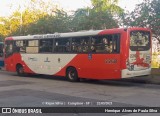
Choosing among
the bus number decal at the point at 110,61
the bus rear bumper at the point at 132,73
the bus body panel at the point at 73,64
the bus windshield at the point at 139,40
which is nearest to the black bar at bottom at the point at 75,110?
the bus rear bumper at the point at 132,73

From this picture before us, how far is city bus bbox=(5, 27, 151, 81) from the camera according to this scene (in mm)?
16047

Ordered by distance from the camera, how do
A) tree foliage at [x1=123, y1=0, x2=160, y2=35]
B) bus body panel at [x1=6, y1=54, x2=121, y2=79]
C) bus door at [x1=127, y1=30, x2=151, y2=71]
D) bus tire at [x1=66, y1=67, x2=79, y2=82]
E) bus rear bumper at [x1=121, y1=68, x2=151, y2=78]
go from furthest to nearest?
1. tree foliage at [x1=123, y1=0, x2=160, y2=35]
2. bus tire at [x1=66, y1=67, x2=79, y2=82]
3. bus body panel at [x1=6, y1=54, x2=121, y2=79]
4. bus door at [x1=127, y1=30, x2=151, y2=71]
5. bus rear bumper at [x1=121, y1=68, x2=151, y2=78]

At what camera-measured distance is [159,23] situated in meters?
19.2

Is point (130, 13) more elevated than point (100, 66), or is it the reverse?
point (130, 13)

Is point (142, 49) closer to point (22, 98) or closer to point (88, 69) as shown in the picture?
point (88, 69)

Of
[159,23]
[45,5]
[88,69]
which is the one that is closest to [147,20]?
[159,23]

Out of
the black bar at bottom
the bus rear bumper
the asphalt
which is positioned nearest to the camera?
the black bar at bottom

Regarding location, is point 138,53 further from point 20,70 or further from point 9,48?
point 9,48

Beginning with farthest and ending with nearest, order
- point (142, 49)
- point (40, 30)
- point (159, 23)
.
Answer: point (40, 30) → point (159, 23) → point (142, 49)

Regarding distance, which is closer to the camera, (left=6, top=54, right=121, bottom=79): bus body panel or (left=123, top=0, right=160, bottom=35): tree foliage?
(left=6, top=54, right=121, bottom=79): bus body panel

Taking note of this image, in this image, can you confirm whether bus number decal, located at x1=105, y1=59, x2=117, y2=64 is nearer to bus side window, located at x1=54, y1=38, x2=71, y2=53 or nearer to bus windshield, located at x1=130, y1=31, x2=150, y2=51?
bus windshield, located at x1=130, y1=31, x2=150, y2=51

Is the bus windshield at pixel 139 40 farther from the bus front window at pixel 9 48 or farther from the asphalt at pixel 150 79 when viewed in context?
the bus front window at pixel 9 48

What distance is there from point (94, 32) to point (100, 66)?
1.80 m

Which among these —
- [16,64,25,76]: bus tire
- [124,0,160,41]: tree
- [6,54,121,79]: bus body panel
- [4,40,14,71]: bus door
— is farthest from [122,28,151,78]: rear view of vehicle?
[4,40,14,71]: bus door
